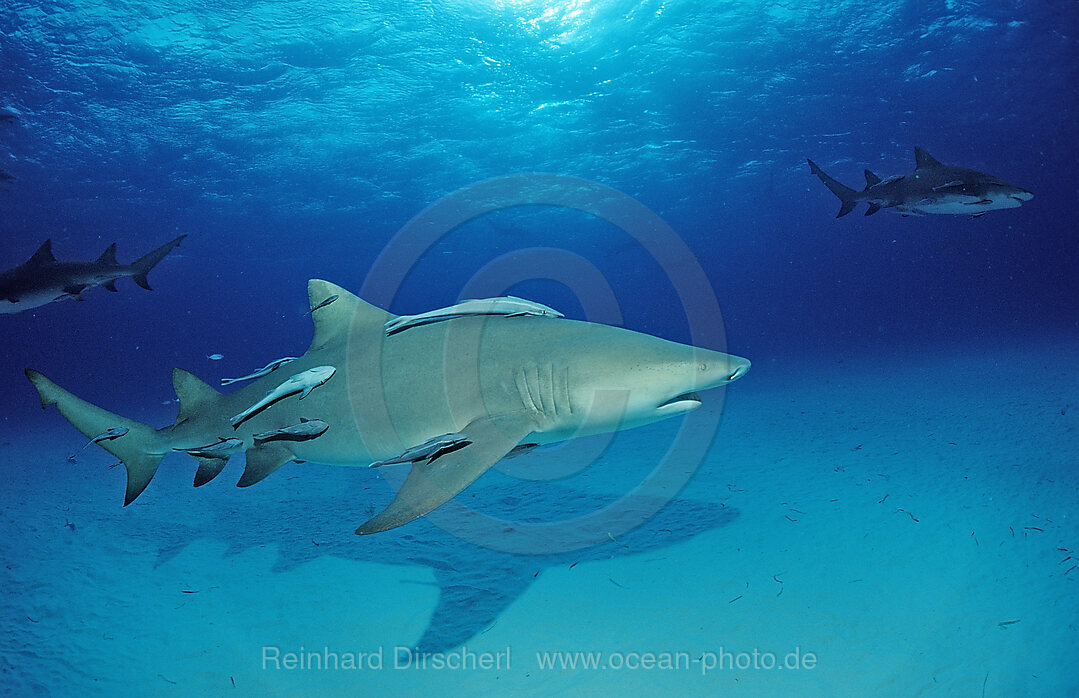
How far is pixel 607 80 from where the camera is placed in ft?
67.2

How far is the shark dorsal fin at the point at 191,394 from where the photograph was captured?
4109mm

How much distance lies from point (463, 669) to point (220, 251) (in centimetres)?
4551

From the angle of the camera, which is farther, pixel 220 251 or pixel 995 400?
pixel 220 251

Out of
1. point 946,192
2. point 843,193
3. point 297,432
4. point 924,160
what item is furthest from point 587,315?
point 297,432

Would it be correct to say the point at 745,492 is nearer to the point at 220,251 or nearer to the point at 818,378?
the point at 818,378

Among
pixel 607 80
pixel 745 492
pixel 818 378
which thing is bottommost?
pixel 818 378

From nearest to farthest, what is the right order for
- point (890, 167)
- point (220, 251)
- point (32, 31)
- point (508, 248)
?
point (32, 31), point (890, 167), point (220, 251), point (508, 248)

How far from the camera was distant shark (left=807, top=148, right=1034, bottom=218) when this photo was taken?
6.10m

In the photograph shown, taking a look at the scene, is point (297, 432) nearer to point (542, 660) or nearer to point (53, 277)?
point (542, 660)

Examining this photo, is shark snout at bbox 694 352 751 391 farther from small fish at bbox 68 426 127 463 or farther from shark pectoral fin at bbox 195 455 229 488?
small fish at bbox 68 426 127 463

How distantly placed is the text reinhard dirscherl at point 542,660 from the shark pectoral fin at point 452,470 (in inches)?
62.1

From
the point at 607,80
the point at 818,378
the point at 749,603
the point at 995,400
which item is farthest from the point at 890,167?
the point at 749,603

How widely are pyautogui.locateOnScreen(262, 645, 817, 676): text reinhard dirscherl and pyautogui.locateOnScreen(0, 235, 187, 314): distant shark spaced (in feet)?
12.6

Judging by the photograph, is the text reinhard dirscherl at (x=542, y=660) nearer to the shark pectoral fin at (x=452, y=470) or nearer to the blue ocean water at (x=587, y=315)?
the blue ocean water at (x=587, y=315)
